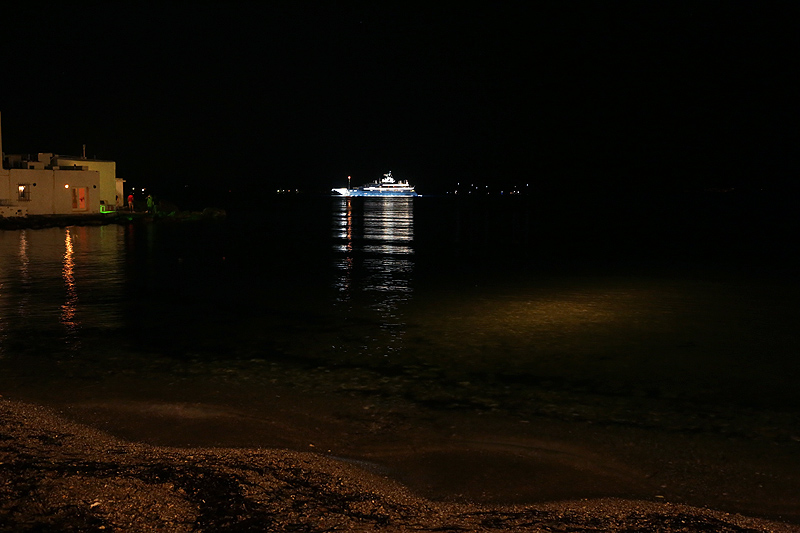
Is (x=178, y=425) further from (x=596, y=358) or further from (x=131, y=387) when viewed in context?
(x=596, y=358)

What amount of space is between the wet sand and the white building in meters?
41.0

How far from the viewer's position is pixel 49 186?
45812mm

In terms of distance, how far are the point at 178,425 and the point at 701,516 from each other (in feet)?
15.9

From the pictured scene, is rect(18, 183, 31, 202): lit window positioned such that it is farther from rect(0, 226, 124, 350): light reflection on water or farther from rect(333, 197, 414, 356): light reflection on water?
rect(333, 197, 414, 356): light reflection on water

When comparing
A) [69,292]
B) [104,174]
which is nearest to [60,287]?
[69,292]

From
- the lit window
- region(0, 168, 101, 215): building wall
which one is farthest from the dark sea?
the lit window

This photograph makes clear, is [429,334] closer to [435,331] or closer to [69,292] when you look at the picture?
[435,331]

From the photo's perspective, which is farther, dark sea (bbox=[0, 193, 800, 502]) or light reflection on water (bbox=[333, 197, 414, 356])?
light reflection on water (bbox=[333, 197, 414, 356])

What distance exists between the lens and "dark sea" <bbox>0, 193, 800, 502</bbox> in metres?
8.20

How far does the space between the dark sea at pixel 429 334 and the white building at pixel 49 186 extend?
22.1 metres

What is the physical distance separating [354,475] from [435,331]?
6577 mm

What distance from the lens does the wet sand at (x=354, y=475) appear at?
4723 millimetres

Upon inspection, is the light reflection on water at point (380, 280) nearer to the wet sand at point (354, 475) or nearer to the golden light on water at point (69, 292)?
the wet sand at point (354, 475)

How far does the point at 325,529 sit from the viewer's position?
177 inches
